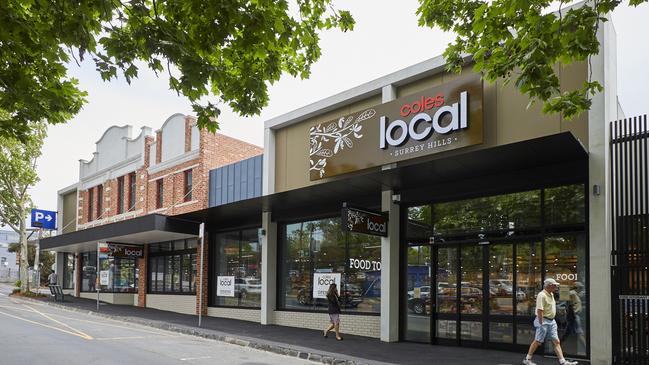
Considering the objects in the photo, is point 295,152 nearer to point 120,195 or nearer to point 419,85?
point 419,85

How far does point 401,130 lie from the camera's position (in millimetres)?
14156

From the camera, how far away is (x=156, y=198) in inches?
1029

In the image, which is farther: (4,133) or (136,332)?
(136,332)

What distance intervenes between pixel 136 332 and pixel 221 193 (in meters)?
7.18

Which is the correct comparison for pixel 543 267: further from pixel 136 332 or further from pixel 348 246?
pixel 136 332

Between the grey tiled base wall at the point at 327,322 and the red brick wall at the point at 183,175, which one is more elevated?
the red brick wall at the point at 183,175

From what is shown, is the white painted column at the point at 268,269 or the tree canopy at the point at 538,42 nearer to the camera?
the tree canopy at the point at 538,42

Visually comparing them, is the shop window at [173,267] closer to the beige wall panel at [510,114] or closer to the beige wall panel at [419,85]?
the beige wall panel at [510,114]

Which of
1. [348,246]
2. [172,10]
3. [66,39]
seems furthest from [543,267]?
[66,39]

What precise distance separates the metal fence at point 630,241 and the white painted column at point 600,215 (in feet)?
0.44

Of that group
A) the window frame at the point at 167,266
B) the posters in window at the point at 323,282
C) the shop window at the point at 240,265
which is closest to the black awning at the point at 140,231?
the window frame at the point at 167,266

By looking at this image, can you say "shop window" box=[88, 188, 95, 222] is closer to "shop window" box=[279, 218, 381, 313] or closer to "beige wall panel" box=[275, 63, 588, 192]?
"shop window" box=[279, 218, 381, 313]

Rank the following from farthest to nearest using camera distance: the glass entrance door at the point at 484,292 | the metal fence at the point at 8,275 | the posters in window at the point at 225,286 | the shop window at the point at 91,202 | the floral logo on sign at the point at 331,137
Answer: the metal fence at the point at 8,275 < the shop window at the point at 91,202 < the posters in window at the point at 225,286 < the floral logo on sign at the point at 331,137 < the glass entrance door at the point at 484,292

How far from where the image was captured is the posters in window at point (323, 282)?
54.8 feet
